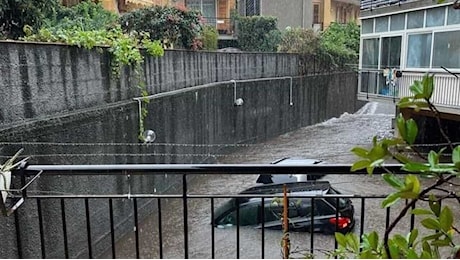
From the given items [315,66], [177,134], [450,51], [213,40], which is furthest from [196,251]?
[315,66]

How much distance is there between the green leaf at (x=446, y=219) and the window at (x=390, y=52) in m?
10.5

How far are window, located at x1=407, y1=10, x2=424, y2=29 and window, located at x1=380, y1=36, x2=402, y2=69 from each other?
1.59 ft

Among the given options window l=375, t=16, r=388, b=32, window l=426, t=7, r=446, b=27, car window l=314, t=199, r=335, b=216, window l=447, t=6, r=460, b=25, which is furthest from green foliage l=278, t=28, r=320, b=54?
car window l=314, t=199, r=335, b=216

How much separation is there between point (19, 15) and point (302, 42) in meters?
10.8

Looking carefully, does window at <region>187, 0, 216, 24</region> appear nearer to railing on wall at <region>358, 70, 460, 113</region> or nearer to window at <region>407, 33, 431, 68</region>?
railing on wall at <region>358, 70, 460, 113</region>

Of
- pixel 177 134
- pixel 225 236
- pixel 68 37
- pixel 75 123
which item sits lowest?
pixel 225 236

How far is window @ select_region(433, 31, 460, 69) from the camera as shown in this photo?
872 cm

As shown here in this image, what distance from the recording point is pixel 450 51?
888cm

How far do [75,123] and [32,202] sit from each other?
111 cm

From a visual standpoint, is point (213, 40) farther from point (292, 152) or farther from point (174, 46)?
point (292, 152)

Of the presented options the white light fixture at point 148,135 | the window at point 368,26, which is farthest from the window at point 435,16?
the white light fixture at point 148,135

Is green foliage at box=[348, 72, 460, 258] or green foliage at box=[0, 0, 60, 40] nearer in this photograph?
green foliage at box=[348, 72, 460, 258]

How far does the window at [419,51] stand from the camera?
9.56 metres

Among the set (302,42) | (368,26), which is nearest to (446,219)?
(368,26)
